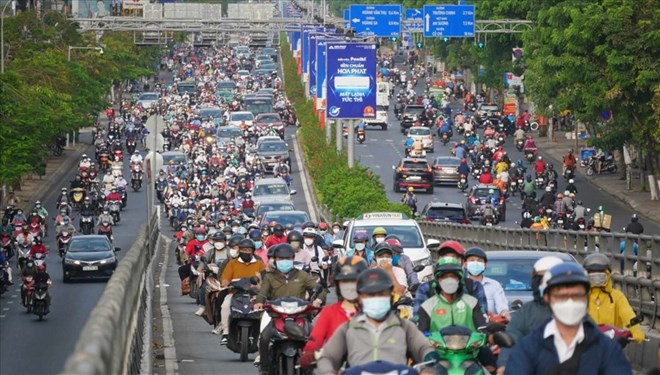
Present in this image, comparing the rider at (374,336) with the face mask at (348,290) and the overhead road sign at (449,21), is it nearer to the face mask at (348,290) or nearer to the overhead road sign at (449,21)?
the face mask at (348,290)

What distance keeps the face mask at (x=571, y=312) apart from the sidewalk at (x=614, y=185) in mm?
53605

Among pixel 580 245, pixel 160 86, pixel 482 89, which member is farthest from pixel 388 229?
pixel 160 86

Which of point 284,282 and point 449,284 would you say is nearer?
point 449,284

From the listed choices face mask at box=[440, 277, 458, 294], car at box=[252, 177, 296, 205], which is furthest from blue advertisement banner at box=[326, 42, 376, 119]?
face mask at box=[440, 277, 458, 294]

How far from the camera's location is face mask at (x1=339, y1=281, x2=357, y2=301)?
13734mm

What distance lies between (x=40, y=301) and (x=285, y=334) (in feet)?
65.3

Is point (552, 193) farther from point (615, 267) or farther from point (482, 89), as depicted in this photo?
point (482, 89)

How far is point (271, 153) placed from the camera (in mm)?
87500

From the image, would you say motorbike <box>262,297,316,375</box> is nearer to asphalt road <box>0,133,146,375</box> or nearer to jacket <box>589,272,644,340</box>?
jacket <box>589,272,644,340</box>

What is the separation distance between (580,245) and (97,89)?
235 ft

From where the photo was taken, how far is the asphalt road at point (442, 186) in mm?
67312

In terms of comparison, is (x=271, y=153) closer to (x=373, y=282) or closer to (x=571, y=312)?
(x=373, y=282)

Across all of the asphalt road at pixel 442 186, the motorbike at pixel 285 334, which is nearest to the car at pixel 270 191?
the asphalt road at pixel 442 186

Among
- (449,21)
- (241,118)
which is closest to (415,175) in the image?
(449,21)
